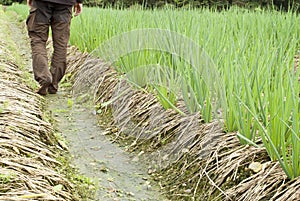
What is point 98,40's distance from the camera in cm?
336

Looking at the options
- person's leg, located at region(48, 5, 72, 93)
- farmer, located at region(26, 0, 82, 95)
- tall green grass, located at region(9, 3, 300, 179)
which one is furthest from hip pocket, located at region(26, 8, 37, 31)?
tall green grass, located at region(9, 3, 300, 179)

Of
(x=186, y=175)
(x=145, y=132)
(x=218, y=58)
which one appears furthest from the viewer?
(x=145, y=132)

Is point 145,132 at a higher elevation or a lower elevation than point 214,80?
lower

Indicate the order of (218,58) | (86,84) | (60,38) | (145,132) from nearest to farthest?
(218,58) → (145,132) → (60,38) → (86,84)

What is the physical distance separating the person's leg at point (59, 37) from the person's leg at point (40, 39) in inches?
2.8

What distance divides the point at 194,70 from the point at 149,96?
0.58m

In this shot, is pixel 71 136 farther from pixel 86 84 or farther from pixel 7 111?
pixel 86 84

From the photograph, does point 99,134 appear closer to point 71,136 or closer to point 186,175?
point 71,136

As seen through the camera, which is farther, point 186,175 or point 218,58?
point 218,58

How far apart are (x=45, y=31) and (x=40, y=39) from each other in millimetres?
71

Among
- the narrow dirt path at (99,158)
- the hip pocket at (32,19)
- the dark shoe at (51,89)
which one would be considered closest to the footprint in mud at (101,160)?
the narrow dirt path at (99,158)

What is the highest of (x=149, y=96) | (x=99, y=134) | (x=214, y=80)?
(x=214, y=80)

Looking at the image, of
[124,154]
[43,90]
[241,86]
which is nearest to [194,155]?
[241,86]

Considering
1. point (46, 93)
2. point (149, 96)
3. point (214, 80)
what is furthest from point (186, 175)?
point (46, 93)
